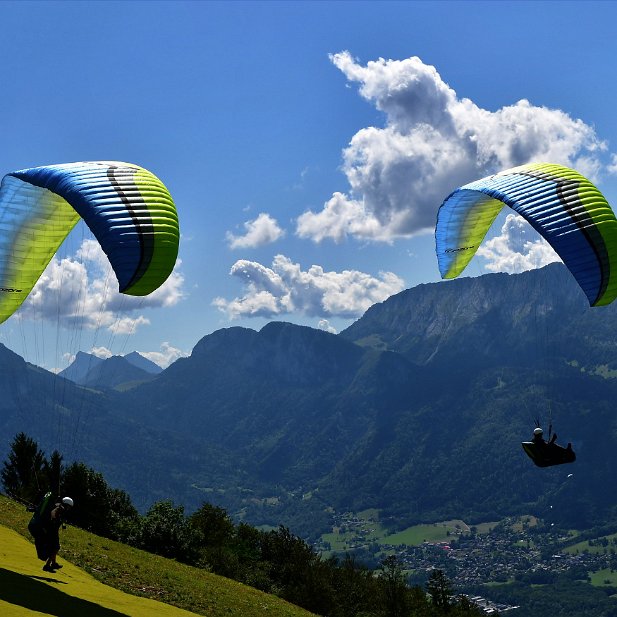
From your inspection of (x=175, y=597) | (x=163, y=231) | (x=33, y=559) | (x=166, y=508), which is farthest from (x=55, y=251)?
(x=166, y=508)

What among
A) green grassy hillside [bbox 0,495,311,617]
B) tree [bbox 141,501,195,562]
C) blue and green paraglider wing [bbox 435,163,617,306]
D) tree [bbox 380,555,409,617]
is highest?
blue and green paraglider wing [bbox 435,163,617,306]

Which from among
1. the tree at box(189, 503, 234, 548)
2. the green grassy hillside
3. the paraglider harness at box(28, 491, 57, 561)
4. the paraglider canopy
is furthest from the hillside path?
the tree at box(189, 503, 234, 548)

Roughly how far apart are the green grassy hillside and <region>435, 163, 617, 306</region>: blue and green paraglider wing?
21.0 metres

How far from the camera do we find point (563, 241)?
1176 inches

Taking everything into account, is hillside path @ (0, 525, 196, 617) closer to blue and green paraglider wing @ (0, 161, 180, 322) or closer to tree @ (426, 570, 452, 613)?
blue and green paraglider wing @ (0, 161, 180, 322)

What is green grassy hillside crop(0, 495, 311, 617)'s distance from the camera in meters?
21.7

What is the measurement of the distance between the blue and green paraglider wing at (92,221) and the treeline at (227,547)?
21074mm

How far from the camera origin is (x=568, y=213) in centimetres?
3052

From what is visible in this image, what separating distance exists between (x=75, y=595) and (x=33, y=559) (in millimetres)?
5463

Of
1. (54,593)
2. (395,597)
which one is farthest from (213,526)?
(54,593)

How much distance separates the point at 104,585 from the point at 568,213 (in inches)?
958

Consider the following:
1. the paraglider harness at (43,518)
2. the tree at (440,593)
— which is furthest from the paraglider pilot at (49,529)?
the tree at (440,593)

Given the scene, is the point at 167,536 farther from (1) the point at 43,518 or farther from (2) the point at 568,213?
(2) the point at 568,213

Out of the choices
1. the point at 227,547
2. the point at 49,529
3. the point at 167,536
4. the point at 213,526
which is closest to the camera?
the point at 49,529
